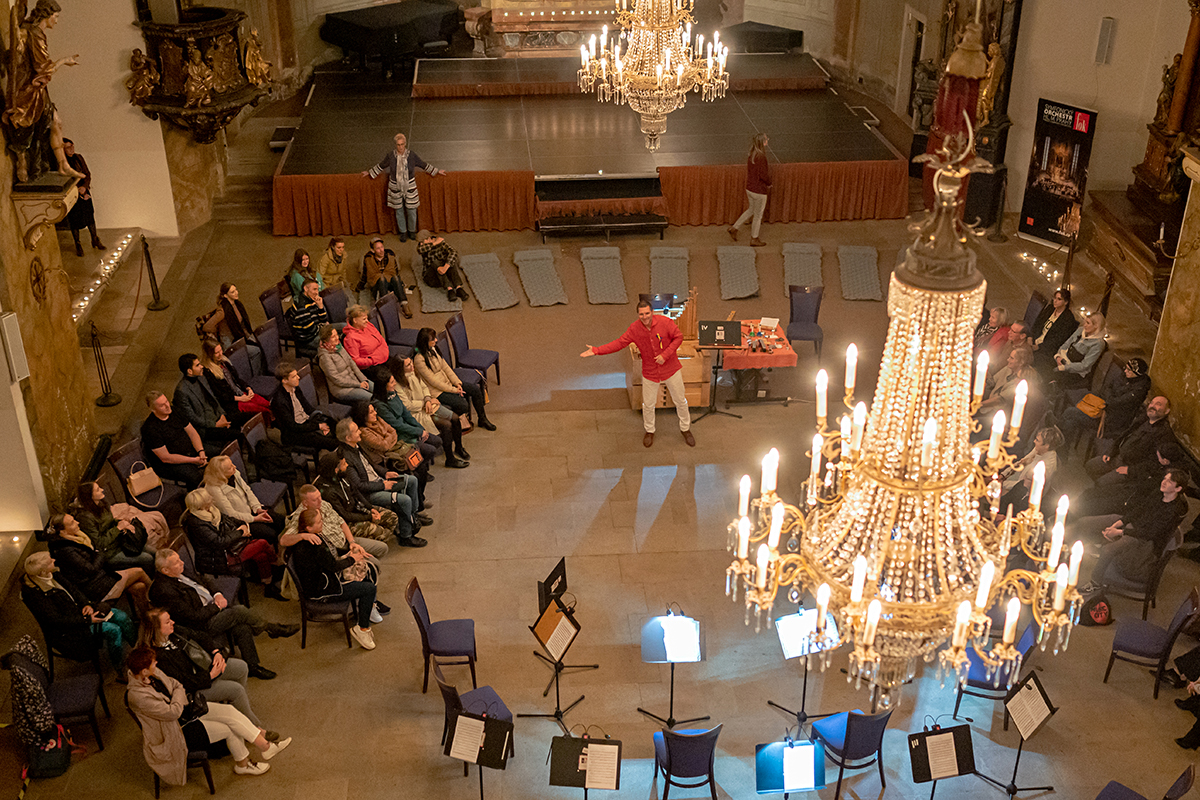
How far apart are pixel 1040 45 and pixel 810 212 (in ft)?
10.4

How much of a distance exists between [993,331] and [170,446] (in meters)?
6.95

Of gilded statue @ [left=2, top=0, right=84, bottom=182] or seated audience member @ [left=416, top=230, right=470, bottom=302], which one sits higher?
gilded statue @ [left=2, top=0, right=84, bottom=182]

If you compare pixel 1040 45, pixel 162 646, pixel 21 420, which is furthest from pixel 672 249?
pixel 162 646

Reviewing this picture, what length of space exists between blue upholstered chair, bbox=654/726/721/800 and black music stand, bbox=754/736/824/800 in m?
0.28

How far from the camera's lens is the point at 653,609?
27.4 feet

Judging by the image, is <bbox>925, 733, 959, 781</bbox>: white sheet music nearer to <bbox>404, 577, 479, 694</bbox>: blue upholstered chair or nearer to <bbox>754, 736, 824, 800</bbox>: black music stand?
<bbox>754, 736, 824, 800</bbox>: black music stand

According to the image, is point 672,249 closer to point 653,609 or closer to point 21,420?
point 653,609

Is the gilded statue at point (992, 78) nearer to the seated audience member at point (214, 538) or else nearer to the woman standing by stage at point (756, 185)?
the woman standing by stage at point (756, 185)

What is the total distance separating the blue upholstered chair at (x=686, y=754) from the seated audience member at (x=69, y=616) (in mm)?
3468

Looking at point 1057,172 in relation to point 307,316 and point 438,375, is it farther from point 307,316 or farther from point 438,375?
point 307,316

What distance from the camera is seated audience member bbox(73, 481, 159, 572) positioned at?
7.62 meters

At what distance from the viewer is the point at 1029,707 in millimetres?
6664

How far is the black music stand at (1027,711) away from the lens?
21.6 ft

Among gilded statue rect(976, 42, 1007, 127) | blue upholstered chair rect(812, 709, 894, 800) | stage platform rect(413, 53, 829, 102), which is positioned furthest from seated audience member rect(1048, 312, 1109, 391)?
stage platform rect(413, 53, 829, 102)
